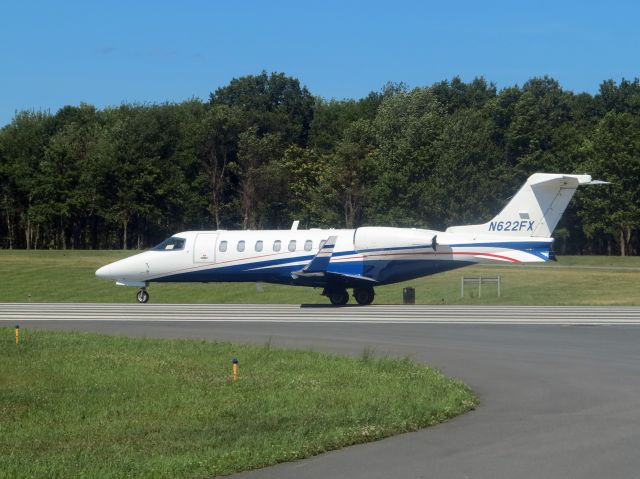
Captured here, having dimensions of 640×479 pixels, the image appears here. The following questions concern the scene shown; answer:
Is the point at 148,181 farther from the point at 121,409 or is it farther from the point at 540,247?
the point at 121,409

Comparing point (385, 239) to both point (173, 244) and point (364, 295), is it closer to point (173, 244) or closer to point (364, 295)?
point (364, 295)

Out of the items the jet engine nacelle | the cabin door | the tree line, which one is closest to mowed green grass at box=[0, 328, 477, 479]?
the jet engine nacelle

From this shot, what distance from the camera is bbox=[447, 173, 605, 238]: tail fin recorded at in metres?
32.9

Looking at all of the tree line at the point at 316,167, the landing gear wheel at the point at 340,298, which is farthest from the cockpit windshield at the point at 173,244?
the tree line at the point at 316,167

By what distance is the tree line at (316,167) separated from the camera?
3223 inches

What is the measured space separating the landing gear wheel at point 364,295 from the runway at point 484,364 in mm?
1972

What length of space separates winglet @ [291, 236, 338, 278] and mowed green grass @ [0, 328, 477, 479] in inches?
527

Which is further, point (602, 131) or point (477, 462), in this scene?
point (602, 131)

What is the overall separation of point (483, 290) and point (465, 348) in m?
21.8

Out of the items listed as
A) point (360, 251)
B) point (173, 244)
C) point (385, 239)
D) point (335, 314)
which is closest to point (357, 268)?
point (360, 251)

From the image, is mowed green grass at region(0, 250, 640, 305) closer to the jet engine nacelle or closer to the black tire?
the black tire

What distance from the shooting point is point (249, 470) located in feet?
33.1

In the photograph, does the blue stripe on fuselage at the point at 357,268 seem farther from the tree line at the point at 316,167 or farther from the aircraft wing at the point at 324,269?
the tree line at the point at 316,167

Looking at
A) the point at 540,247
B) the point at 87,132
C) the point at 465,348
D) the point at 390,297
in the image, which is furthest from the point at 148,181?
the point at 465,348
